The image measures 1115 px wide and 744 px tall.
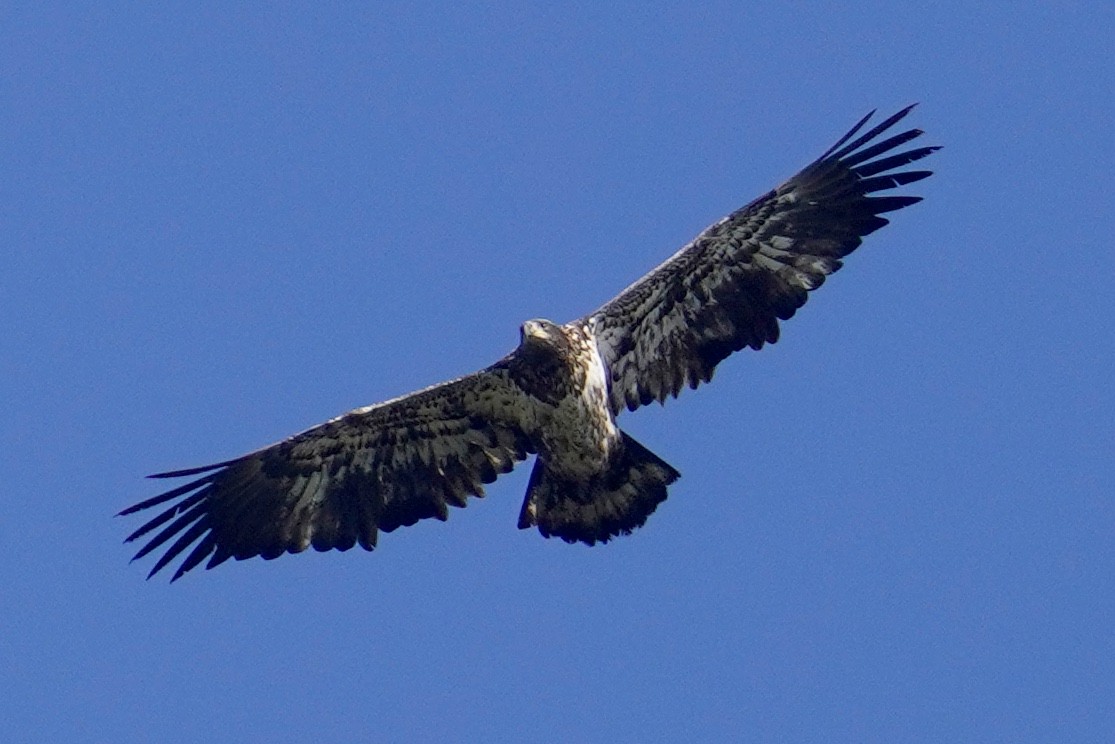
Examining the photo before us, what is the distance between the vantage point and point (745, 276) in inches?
690

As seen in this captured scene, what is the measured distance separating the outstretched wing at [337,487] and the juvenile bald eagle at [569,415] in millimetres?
11

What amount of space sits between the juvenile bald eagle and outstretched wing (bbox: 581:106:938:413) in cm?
1

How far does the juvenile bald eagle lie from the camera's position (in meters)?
17.1

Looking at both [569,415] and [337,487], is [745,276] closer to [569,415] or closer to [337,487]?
[569,415]

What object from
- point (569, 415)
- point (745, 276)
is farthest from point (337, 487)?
point (745, 276)

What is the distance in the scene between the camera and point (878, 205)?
687 inches

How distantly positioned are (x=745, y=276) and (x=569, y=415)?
183 cm

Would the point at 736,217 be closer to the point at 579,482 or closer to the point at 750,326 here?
the point at 750,326

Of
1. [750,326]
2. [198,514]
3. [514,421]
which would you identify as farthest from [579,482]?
[198,514]

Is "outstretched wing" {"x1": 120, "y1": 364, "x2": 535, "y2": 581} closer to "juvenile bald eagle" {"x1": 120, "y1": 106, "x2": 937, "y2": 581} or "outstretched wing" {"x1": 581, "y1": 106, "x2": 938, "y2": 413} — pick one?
"juvenile bald eagle" {"x1": 120, "y1": 106, "x2": 937, "y2": 581}

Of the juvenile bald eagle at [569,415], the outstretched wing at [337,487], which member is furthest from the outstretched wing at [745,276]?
the outstretched wing at [337,487]

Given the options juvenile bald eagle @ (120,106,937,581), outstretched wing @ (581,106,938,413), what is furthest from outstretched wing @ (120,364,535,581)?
outstretched wing @ (581,106,938,413)

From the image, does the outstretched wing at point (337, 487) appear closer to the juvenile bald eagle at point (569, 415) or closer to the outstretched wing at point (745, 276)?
the juvenile bald eagle at point (569, 415)

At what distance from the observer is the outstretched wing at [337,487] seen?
1770 centimetres
